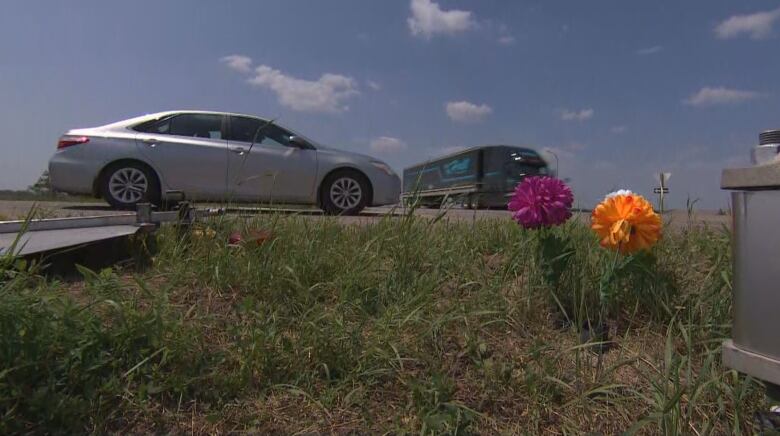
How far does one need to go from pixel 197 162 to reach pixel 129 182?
91 centimetres

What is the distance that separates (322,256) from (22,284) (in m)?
1.31

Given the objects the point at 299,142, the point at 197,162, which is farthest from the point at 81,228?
the point at 299,142

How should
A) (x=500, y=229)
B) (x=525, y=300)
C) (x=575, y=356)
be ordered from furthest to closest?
(x=500, y=229) → (x=525, y=300) → (x=575, y=356)

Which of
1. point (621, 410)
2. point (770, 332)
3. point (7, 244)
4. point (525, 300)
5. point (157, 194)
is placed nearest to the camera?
point (770, 332)

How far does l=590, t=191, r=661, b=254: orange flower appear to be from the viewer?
2.09 m

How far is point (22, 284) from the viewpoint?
203 cm

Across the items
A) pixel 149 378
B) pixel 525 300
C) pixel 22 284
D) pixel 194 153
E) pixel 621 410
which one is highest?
pixel 194 153

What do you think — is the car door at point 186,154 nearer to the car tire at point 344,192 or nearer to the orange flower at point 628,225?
the car tire at point 344,192

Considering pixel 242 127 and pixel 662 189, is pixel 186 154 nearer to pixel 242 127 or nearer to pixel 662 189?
pixel 242 127

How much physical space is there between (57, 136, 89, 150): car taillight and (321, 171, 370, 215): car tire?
123 inches

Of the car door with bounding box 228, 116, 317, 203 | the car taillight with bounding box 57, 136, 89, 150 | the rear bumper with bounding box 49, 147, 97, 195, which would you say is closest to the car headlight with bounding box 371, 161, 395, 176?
the car door with bounding box 228, 116, 317, 203

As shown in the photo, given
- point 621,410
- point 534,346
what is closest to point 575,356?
point 534,346

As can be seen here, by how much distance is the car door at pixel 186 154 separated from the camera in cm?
653

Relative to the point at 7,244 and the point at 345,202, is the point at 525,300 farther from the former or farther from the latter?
the point at 345,202
